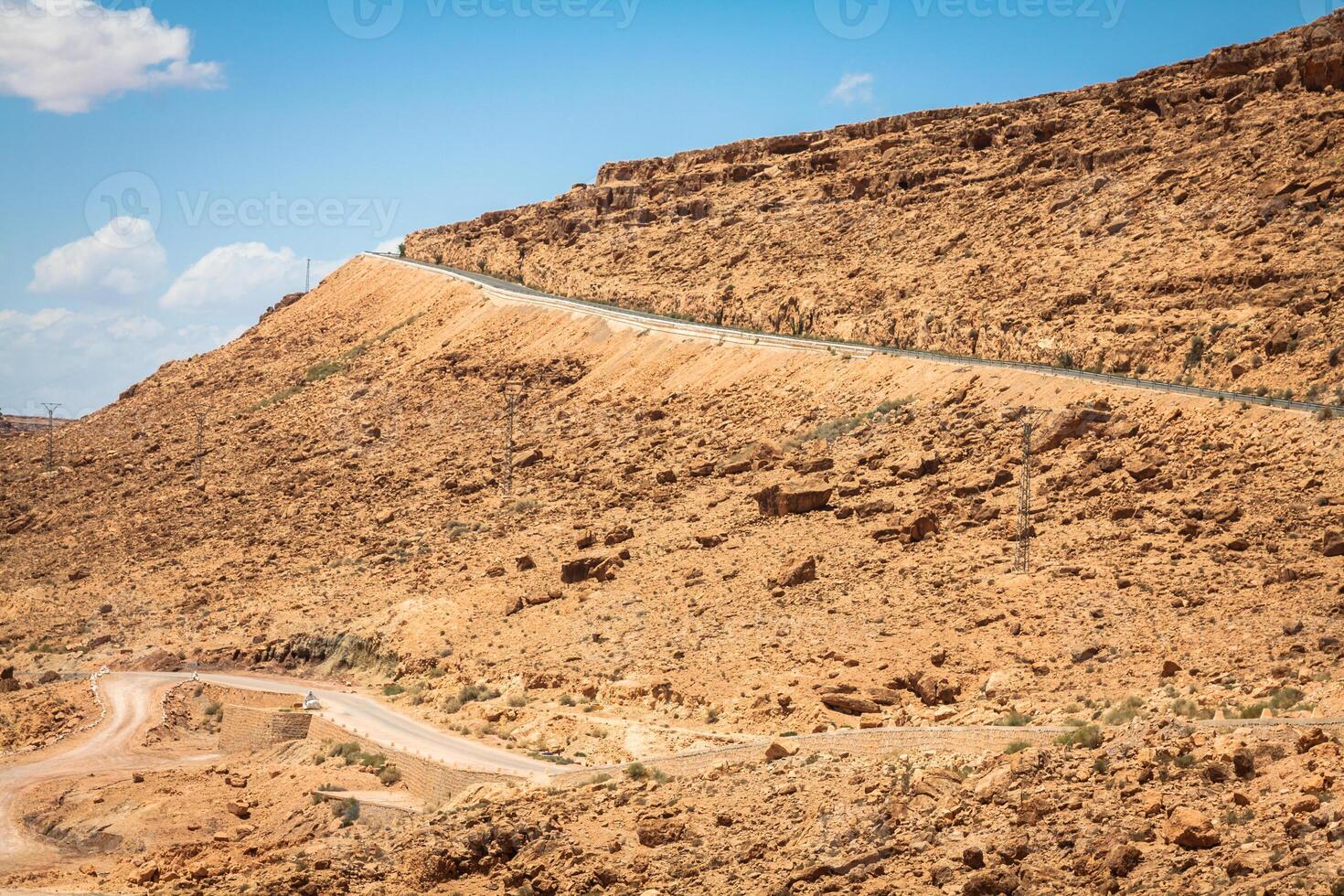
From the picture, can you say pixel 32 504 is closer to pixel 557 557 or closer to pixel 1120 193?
pixel 557 557

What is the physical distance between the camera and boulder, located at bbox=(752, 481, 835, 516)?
38531mm

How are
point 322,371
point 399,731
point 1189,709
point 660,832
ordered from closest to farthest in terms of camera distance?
point 1189,709, point 660,832, point 399,731, point 322,371

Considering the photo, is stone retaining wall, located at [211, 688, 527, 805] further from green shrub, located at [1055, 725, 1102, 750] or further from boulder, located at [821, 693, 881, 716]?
green shrub, located at [1055, 725, 1102, 750]

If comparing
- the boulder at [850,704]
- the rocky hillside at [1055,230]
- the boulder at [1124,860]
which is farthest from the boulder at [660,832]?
the rocky hillside at [1055,230]

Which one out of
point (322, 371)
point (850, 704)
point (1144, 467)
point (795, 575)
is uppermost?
point (322, 371)

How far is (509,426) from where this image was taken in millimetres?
52562

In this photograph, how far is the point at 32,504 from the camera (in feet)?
205

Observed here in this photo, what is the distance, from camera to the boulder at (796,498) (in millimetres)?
38531

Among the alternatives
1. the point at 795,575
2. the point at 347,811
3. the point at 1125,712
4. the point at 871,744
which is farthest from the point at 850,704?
the point at 347,811

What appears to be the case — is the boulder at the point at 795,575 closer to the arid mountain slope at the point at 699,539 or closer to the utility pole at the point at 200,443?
the arid mountain slope at the point at 699,539

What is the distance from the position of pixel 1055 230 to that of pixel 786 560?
21.0m

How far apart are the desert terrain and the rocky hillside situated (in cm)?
17

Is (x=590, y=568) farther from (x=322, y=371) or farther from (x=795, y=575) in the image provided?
(x=322, y=371)

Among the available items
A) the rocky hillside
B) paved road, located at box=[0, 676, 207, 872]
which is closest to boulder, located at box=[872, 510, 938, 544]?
the rocky hillside
